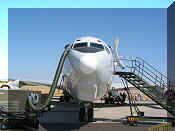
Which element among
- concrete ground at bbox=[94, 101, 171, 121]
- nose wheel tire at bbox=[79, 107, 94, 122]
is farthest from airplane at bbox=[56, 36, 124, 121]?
concrete ground at bbox=[94, 101, 171, 121]

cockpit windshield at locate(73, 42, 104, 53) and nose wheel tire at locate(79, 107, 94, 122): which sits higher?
cockpit windshield at locate(73, 42, 104, 53)

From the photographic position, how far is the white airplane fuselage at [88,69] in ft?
27.6

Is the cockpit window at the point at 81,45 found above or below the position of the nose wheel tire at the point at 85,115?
above

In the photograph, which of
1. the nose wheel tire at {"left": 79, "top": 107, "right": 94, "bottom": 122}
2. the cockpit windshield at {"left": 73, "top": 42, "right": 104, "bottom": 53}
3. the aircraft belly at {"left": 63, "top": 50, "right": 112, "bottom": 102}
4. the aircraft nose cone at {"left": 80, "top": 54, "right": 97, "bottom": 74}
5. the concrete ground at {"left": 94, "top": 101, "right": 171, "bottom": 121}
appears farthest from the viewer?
the concrete ground at {"left": 94, "top": 101, "right": 171, "bottom": 121}

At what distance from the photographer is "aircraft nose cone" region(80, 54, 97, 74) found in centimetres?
824

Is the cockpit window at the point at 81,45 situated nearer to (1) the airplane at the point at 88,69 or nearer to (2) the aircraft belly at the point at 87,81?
(1) the airplane at the point at 88,69

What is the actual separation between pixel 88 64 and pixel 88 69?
18cm

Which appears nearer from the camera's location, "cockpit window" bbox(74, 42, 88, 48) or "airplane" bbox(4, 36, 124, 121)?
"airplane" bbox(4, 36, 124, 121)

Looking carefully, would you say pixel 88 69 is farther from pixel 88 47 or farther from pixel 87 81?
pixel 88 47

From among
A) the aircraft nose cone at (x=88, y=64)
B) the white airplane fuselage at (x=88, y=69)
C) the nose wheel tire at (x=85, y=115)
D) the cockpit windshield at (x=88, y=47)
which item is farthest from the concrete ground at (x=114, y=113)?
the aircraft nose cone at (x=88, y=64)

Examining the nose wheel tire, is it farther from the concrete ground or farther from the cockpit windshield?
the cockpit windshield

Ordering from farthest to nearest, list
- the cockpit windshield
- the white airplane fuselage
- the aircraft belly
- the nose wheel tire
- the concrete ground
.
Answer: the concrete ground < the nose wheel tire < the cockpit windshield < the aircraft belly < the white airplane fuselage

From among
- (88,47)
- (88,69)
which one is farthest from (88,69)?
(88,47)

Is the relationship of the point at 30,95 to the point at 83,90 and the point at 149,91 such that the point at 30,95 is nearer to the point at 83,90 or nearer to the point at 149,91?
the point at 83,90
